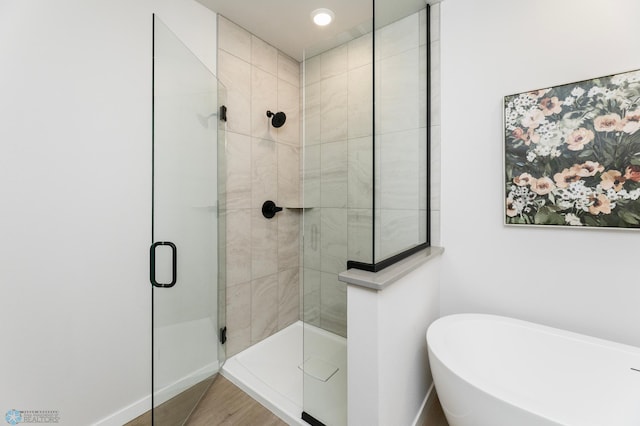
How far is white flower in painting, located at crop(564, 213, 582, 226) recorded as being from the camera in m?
1.35

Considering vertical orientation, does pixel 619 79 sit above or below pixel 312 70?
below

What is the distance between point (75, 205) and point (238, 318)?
51.6 inches

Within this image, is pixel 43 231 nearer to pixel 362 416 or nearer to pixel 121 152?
pixel 121 152

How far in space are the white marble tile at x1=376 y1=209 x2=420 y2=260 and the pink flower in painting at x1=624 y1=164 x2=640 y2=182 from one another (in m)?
→ 0.95

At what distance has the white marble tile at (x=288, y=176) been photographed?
8.02 feet

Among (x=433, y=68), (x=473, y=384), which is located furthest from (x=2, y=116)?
(x=433, y=68)

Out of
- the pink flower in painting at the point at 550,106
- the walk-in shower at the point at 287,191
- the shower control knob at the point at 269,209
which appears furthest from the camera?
the shower control knob at the point at 269,209

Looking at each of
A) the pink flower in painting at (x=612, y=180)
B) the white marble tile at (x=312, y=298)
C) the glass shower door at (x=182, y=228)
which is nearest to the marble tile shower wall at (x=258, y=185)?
the glass shower door at (x=182, y=228)

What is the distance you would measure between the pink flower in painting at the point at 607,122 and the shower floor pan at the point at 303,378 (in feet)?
5.44

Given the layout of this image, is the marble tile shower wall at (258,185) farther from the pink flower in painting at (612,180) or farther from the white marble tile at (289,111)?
the pink flower in painting at (612,180)

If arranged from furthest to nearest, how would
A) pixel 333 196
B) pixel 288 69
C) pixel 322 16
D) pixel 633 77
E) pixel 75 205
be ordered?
pixel 288 69
pixel 322 16
pixel 333 196
pixel 75 205
pixel 633 77

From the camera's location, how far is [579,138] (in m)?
1.33

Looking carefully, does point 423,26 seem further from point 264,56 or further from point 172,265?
point 172,265

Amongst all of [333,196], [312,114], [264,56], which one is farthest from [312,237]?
[264,56]
